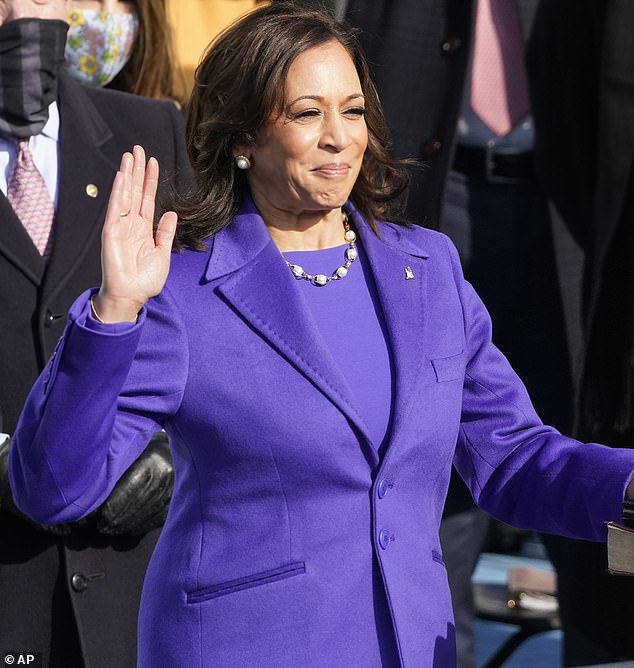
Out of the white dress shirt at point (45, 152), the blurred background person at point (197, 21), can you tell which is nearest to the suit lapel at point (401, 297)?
the white dress shirt at point (45, 152)

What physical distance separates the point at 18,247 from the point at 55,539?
551mm

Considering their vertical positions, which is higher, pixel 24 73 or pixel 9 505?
pixel 24 73

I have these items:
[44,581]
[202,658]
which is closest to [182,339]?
[202,658]

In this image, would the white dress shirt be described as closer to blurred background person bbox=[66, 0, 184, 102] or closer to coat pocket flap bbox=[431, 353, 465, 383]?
blurred background person bbox=[66, 0, 184, 102]

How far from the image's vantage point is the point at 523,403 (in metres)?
2.51

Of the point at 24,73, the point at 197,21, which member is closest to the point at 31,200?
the point at 24,73

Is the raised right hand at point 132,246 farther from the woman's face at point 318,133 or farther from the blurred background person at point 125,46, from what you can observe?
the blurred background person at point 125,46

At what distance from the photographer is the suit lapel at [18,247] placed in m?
2.83

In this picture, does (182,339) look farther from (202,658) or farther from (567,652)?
(567,652)

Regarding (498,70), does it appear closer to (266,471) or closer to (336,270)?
(336,270)

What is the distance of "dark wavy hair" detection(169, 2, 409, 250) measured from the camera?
242 cm

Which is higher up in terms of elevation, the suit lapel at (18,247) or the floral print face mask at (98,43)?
the floral print face mask at (98,43)

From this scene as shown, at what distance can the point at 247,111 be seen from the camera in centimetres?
244

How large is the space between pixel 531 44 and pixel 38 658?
182 centimetres
